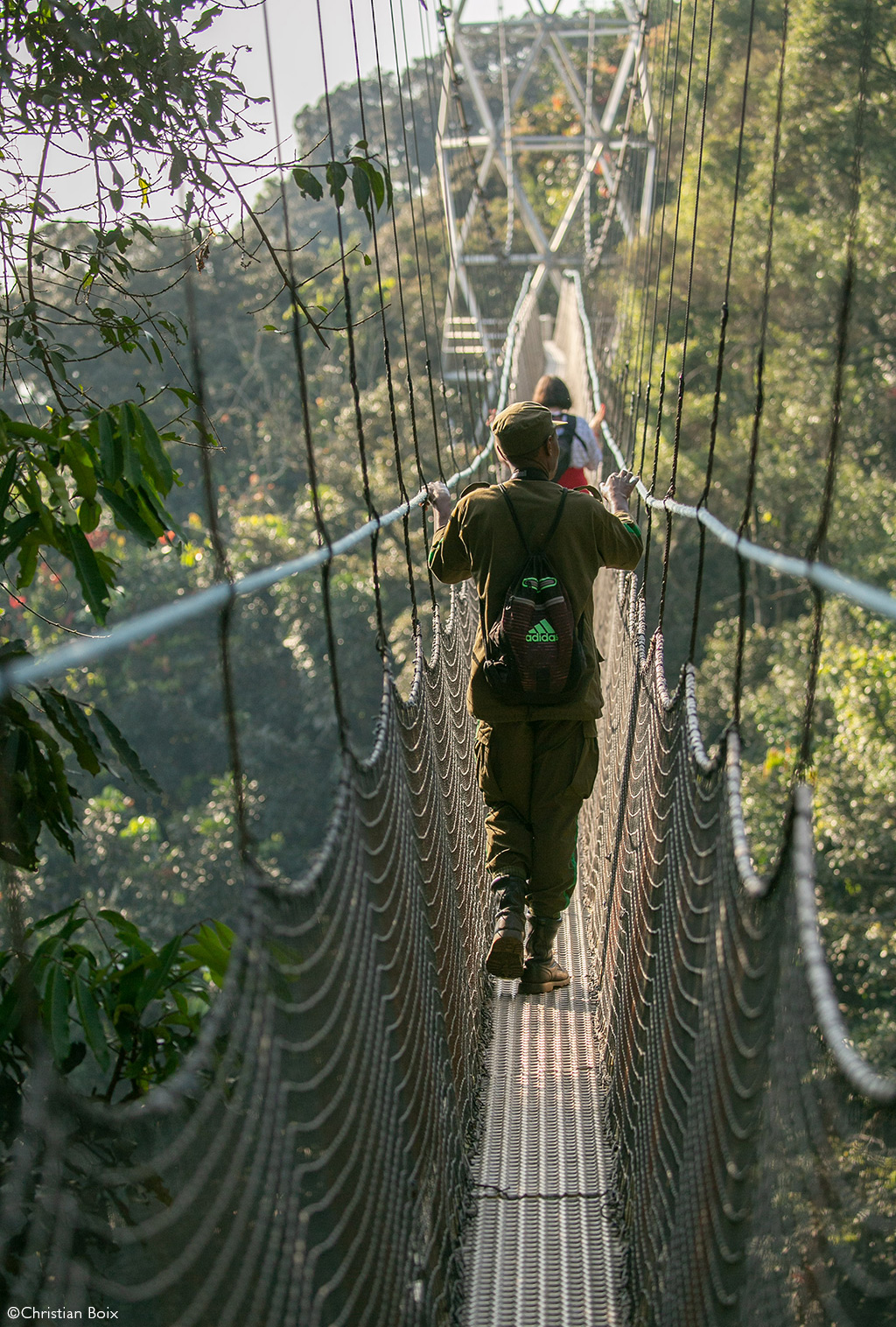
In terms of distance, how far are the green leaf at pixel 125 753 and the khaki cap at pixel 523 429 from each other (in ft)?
2.14

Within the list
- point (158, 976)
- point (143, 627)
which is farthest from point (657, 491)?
point (143, 627)

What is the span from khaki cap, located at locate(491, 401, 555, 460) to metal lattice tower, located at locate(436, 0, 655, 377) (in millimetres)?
3344

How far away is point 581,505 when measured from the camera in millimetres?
1839

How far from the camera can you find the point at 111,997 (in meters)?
1.66

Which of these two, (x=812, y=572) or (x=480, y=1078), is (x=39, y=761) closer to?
(x=480, y=1078)

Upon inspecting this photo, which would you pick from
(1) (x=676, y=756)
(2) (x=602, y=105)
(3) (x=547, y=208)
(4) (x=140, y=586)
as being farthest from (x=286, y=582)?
(1) (x=676, y=756)

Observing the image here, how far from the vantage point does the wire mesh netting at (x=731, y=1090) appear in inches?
37.4

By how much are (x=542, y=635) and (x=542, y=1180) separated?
73 cm

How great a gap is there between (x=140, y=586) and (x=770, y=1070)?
14956 millimetres

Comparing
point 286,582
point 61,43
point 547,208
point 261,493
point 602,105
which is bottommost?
point 61,43

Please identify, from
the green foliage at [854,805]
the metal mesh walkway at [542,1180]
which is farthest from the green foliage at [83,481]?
the green foliage at [854,805]

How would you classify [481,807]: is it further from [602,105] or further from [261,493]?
[602,105]

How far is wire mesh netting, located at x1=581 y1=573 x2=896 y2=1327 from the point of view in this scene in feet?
3.12

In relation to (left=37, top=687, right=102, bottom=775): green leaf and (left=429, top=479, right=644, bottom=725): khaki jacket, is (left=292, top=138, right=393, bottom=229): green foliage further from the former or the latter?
(left=37, top=687, right=102, bottom=775): green leaf
